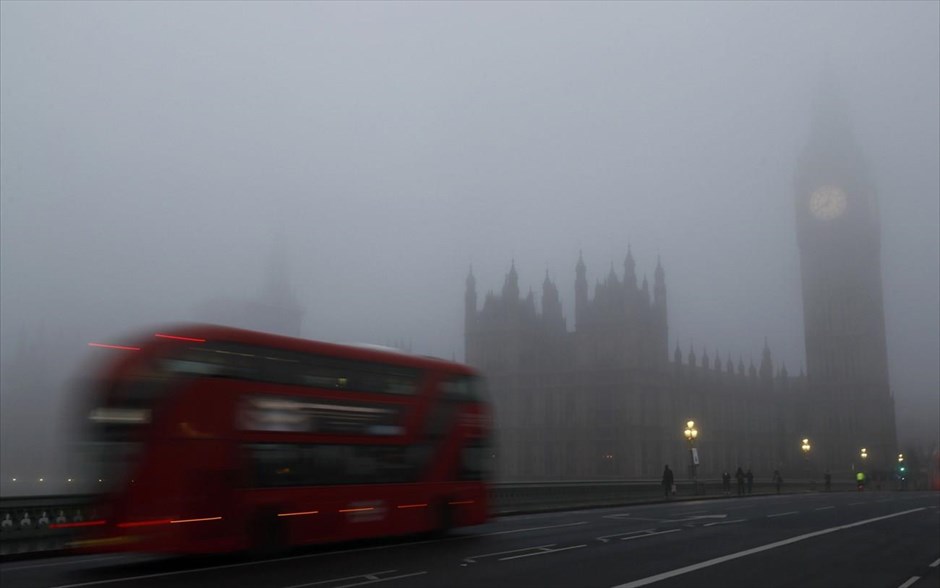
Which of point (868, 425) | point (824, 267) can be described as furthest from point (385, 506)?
point (824, 267)

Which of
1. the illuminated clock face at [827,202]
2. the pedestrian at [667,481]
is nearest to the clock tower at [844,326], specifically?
the illuminated clock face at [827,202]

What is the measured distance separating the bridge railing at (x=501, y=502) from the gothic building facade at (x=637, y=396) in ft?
67.8

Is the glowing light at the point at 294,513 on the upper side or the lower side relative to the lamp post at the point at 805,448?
lower

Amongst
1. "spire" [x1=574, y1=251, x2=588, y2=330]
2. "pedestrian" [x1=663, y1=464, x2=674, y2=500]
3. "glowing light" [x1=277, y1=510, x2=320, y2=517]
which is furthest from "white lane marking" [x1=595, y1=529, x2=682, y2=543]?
"spire" [x1=574, y1=251, x2=588, y2=330]

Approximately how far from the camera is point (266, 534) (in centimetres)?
1520

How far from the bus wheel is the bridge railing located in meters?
2.65

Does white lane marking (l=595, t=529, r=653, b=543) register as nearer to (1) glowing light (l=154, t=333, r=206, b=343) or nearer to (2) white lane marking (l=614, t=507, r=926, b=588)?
(2) white lane marking (l=614, t=507, r=926, b=588)

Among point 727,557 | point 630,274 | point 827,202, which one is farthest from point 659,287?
point 727,557

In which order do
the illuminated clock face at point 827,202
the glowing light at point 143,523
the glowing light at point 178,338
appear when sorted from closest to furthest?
the glowing light at point 143,523
the glowing light at point 178,338
the illuminated clock face at point 827,202

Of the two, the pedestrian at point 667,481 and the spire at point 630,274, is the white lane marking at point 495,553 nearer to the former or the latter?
the pedestrian at point 667,481

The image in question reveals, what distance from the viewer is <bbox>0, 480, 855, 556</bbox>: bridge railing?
59.2ft

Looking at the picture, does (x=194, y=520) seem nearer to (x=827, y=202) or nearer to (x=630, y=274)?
(x=630, y=274)

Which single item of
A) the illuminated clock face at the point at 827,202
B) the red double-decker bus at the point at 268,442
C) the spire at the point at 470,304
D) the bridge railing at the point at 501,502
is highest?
the illuminated clock face at the point at 827,202

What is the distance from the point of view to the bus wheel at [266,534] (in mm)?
15016
